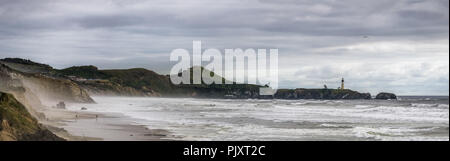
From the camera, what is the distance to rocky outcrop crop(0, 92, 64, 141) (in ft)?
45.9

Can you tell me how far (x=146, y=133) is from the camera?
22.6m
